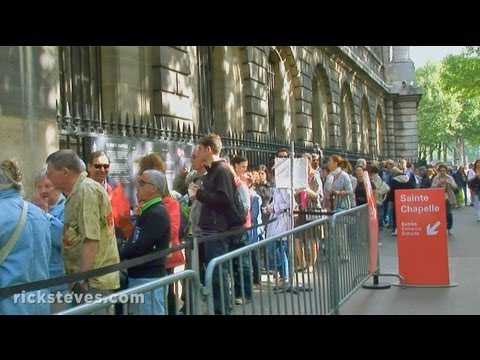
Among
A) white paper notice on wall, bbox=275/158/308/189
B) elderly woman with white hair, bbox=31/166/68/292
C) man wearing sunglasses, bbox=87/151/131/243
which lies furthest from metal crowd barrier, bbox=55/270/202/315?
white paper notice on wall, bbox=275/158/308/189

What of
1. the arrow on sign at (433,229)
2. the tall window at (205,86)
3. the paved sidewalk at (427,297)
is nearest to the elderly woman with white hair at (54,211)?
the paved sidewalk at (427,297)

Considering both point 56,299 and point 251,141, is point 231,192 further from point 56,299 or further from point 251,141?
point 251,141

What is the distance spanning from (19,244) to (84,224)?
521 mm

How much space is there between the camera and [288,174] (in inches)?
361

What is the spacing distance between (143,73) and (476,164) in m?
9.04

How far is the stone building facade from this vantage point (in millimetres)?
8094

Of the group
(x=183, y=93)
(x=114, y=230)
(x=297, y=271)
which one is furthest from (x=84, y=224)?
(x=183, y=93)

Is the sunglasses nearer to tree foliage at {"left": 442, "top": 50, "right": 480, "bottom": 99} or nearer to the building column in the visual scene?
the building column

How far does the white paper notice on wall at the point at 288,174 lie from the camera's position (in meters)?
9.18

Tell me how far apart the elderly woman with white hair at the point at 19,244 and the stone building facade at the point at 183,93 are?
3504 mm

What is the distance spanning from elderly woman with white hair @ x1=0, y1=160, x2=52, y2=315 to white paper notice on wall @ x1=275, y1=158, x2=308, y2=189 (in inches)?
209

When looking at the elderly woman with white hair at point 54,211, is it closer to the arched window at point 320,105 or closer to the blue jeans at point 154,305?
the blue jeans at point 154,305
